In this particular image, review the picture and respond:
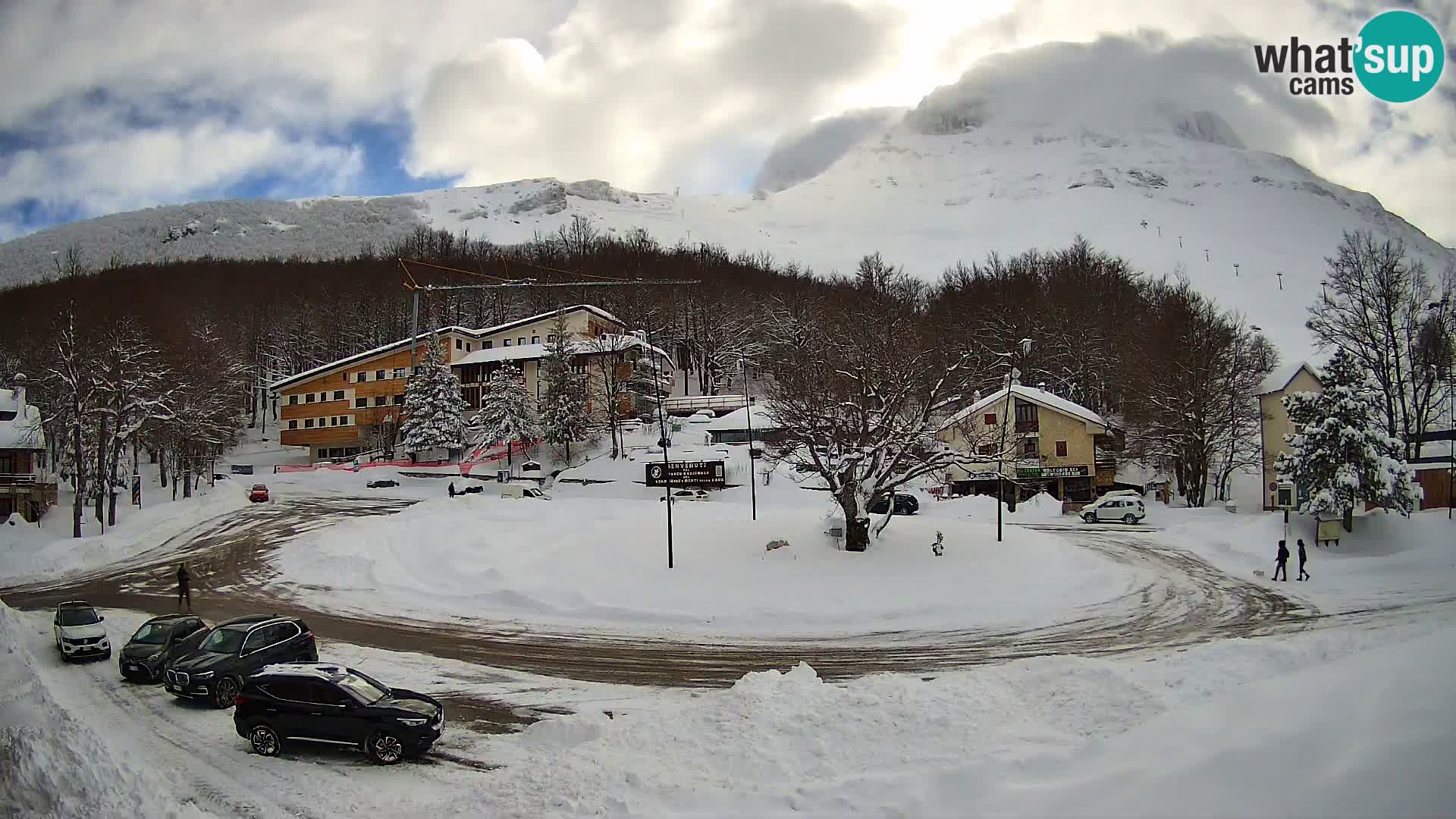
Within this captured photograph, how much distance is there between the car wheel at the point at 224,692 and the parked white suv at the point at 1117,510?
4291cm

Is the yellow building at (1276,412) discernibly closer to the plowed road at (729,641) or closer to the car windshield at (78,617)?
the plowed road at (729,641)

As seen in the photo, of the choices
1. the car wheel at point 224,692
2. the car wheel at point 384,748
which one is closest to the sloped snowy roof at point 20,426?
the car wheel at point 224,692

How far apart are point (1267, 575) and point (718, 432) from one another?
45490 mm

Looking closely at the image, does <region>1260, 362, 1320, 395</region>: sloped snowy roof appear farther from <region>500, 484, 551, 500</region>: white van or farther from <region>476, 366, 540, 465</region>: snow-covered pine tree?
<region>476, 366, 540, 465</region>: snow-covered pine tree

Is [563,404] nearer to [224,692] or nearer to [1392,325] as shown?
[224,692]

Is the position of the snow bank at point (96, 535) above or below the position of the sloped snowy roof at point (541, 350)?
below

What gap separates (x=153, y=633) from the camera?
17.9 metres

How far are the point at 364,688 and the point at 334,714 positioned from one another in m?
0.61

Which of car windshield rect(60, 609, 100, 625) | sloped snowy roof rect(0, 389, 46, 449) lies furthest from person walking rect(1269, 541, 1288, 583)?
sloped snowy roof rect(0, 389, 46, 449)

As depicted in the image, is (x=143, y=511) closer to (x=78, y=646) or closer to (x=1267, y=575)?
(x=78, y=646)

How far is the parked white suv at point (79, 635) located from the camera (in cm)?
1825

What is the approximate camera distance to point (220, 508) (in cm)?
4628

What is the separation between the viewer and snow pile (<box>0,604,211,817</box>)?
8.28 meters

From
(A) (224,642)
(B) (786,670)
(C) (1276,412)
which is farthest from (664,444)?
(C) (1276,412)
